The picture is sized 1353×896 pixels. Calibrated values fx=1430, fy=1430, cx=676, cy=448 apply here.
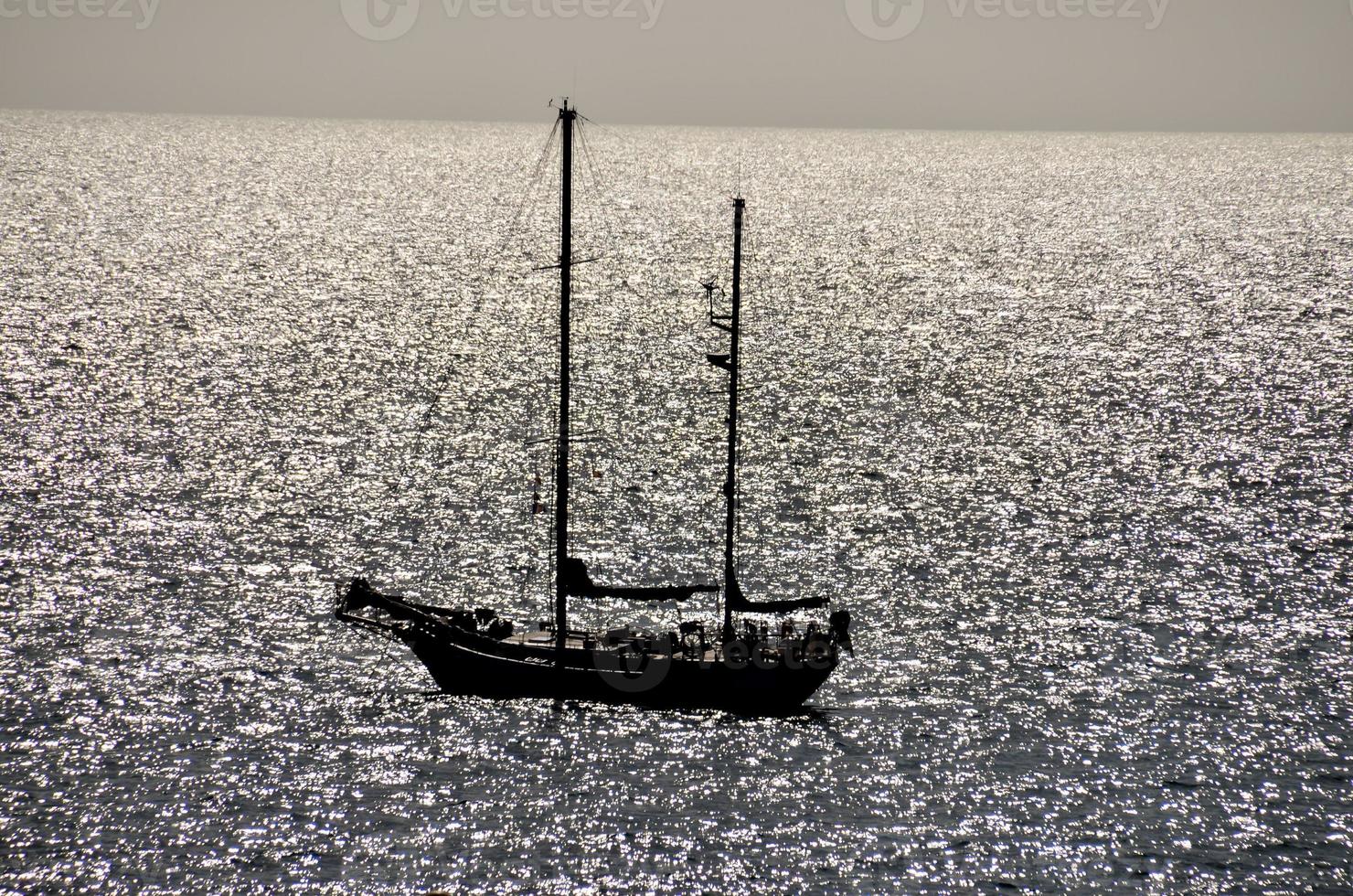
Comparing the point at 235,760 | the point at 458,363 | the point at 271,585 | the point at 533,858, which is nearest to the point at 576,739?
the point at 533,858

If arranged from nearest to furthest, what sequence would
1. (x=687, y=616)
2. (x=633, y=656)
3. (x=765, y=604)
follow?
(x=633, y=656)
(x=765, y=604)
(x=687, y=616)

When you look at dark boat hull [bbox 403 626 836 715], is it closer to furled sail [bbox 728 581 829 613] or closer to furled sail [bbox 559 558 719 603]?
furled sail [bbox 728 581 829 613]

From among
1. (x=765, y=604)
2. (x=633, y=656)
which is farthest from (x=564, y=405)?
(x=765, y=604)

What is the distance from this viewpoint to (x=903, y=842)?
176 ft

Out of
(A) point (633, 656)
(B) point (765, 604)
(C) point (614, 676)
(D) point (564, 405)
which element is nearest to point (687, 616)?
(B) point (765, 604)

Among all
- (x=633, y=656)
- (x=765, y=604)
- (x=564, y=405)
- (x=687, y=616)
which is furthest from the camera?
(x=687, y=616)

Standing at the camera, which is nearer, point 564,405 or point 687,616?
point 564,405

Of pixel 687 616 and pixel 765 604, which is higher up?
pixel 765 604

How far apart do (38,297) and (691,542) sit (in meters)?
128

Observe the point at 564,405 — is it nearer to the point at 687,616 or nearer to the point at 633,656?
the point at 633,656

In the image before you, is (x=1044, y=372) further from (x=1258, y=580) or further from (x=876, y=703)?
(x=876, y=703)

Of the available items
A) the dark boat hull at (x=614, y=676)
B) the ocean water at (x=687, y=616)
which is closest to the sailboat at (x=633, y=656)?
the dark boat hull at (x=614, y=676)

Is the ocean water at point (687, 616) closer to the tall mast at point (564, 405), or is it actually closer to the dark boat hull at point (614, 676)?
the dark boat hull at point (614, 676)

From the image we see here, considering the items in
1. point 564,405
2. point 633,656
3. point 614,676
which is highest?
point 564,405
